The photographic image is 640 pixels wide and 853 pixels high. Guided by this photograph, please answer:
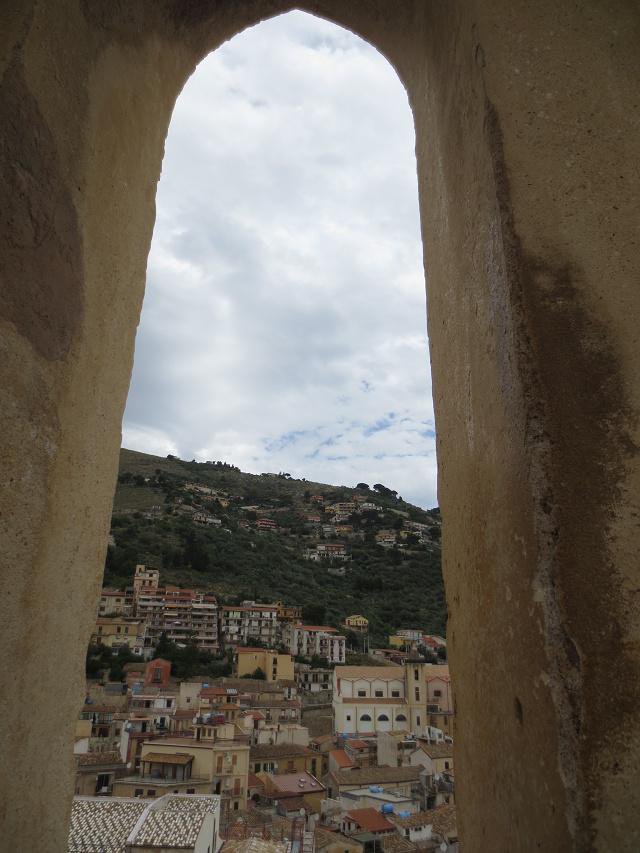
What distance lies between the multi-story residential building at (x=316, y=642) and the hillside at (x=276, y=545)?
15.1ft

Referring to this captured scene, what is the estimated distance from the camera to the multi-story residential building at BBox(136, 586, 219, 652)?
1957 inches

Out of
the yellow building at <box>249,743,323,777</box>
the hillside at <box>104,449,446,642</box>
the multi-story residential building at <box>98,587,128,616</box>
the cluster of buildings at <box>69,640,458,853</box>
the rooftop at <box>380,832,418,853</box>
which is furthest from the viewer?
the hillside at <box>104,449,446,642</box>

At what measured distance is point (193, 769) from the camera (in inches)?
863

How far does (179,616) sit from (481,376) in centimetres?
5293

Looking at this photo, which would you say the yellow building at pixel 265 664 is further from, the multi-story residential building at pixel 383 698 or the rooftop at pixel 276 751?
the rooftop at pixel 276 751

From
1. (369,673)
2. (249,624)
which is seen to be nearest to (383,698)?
(369,673)

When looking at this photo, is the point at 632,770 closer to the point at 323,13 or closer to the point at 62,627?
the point at 62,627

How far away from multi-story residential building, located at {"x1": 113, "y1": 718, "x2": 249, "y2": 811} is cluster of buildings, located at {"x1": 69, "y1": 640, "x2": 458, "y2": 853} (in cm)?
5

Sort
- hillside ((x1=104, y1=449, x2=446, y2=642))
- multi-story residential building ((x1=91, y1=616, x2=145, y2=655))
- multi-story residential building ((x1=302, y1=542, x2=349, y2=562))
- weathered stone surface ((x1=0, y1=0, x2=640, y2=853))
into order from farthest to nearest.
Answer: multi-story residential building ((x1=302, y1=542, x2=349, y2=562)) → hillside ((x1=104, y1=449, x2=446, y2=642)) → multi-story residential building ((x1=91, y1=616, x2=145, y2=655)) → weathered stone surface ((x1=0, y1=0, x2=640, y2=853))

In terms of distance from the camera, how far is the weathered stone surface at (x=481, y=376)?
3.64ft

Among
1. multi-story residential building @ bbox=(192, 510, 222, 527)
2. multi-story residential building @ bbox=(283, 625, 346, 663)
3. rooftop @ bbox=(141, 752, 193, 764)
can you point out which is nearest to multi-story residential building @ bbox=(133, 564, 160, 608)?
multi-story residential building @ bbox=(283, 625, 346, 663)

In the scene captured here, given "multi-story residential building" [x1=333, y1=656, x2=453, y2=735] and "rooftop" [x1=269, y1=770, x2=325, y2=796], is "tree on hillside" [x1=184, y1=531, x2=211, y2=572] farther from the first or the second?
"rooftop" [x1=269, y1=770, x2=325, y2=796]

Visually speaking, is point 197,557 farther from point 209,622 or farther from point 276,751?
point 276,751

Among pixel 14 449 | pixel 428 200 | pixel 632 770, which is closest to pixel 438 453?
pixel 428 200
